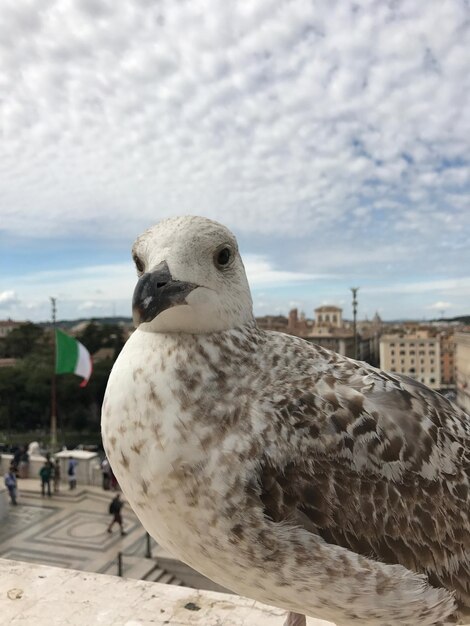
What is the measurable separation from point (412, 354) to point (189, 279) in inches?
2476

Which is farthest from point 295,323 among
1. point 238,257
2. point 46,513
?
point 238,257

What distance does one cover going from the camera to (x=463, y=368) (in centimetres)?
5575

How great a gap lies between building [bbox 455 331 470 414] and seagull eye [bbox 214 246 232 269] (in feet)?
180

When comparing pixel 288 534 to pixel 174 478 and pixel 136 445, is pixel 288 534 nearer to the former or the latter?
pixel 174 478

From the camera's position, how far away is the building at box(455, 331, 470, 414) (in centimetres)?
5300

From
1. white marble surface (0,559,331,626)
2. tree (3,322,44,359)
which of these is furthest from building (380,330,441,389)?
white marble surface (0,559,331,626)

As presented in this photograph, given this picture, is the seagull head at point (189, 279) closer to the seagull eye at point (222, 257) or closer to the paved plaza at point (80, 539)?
the seagull eye at point (222, 257)

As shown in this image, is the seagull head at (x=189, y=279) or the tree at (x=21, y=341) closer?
the seagull head at (x=189, y=279)

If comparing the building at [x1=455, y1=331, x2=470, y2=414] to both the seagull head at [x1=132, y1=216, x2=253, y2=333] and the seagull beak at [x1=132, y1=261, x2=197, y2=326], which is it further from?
the seagull beak at [x1=132, y1=261, x2=197, y2=326]

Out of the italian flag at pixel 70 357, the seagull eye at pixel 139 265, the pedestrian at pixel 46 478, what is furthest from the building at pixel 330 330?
the seagull eye at pixel 139 265

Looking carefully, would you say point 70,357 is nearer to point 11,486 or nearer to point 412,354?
point 11,486

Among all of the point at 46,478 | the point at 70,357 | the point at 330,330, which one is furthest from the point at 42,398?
the point at 330,330

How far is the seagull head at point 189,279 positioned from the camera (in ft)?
4.37

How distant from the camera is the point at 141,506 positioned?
1.39 meters
